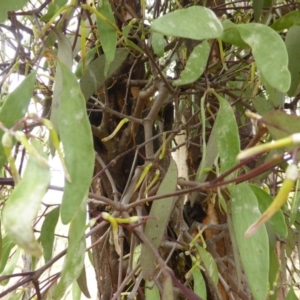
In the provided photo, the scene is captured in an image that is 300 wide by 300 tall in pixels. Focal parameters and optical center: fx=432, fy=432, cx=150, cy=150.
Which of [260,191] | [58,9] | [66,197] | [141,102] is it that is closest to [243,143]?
[141,102]

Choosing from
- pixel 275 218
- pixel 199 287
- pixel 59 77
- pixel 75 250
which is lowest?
pixel 199 287

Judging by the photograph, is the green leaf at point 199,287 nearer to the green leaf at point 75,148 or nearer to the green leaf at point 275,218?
the green leaf at point 275,218

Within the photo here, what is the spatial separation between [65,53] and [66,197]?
0.58 feet

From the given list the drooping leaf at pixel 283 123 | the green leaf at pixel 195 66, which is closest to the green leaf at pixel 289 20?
the green leaf at pixel 195 66

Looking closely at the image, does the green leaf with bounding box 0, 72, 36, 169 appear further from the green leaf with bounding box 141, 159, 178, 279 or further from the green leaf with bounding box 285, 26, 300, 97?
the green leaf with bounding box 285, 26, 300, 97

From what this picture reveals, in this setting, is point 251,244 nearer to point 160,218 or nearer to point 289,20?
point 160,218

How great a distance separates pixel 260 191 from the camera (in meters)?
0.48

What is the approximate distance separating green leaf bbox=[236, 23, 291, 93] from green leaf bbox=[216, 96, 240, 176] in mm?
69

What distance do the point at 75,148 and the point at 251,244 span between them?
0.18 meters

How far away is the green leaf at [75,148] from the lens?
0.90 ft

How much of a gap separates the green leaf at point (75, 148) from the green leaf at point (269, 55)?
0.47 feet

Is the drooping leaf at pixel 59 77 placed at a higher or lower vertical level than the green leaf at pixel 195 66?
higher

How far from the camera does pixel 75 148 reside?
11.5 inches

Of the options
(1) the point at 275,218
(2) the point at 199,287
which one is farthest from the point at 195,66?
(2) the point at 199,287
